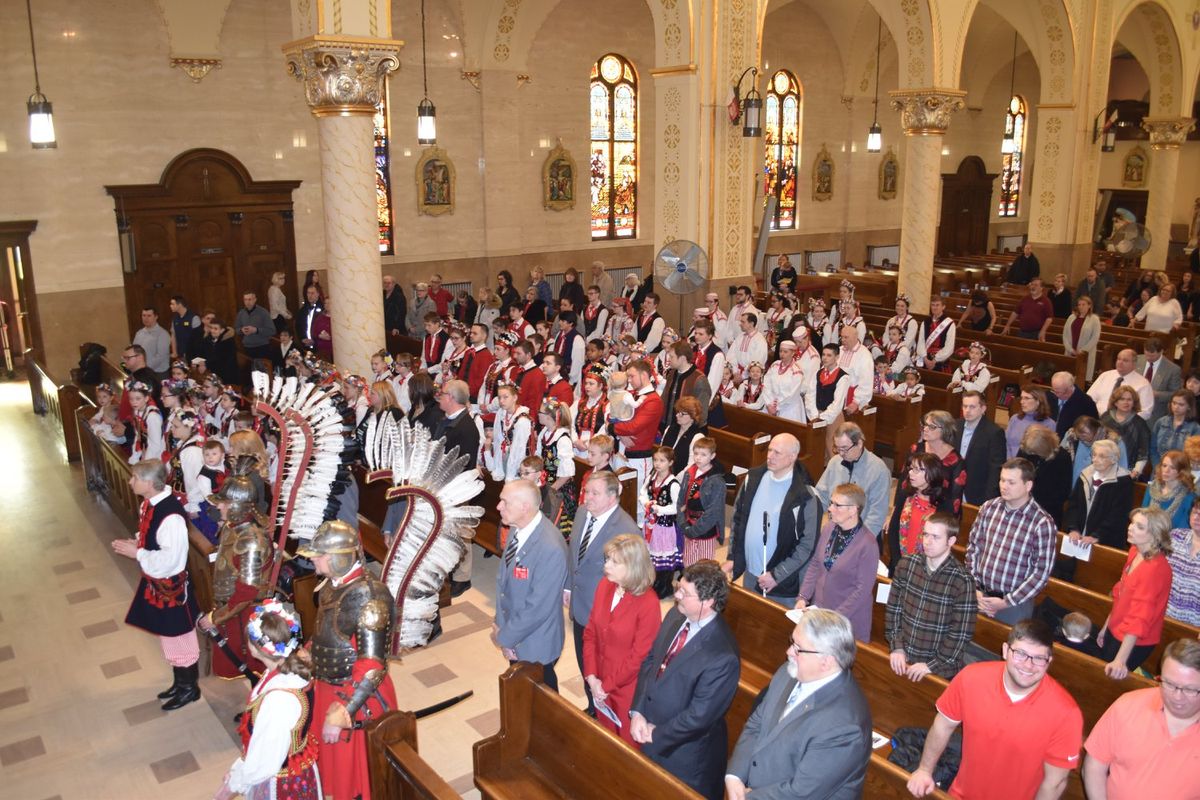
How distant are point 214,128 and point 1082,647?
574 inches

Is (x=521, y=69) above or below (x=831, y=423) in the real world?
above

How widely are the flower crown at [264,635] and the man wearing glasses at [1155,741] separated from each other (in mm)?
3207

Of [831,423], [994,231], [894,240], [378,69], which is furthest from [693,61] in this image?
[994,231]

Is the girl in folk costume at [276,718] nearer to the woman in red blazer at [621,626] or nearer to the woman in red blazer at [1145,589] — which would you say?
the woman in red blazer at [621,626]

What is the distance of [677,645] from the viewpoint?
4164mm

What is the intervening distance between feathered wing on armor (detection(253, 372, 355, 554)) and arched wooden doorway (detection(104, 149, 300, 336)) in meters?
10.9

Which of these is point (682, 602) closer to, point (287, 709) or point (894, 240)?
point (287, 709)

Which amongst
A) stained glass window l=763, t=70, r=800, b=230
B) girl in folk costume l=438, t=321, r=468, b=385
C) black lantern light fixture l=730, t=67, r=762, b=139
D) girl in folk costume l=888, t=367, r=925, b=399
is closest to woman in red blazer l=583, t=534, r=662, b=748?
girl in folk costume l=438, t=321, r=468, b=385

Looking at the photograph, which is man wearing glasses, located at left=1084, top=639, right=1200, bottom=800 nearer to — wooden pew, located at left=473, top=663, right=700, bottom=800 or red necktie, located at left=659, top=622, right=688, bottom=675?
red necktie, located at left=659, top=622, right=688, bottom=675

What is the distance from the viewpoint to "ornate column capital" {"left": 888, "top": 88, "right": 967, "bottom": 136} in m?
16.2

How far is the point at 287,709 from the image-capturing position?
3949mm

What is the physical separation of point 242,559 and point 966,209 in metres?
27.5

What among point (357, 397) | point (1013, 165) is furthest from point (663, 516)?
point (1013, 165)

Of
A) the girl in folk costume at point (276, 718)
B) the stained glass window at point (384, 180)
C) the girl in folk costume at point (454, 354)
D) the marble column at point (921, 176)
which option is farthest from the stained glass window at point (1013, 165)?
the girl in folk costume at point (276, 718)
